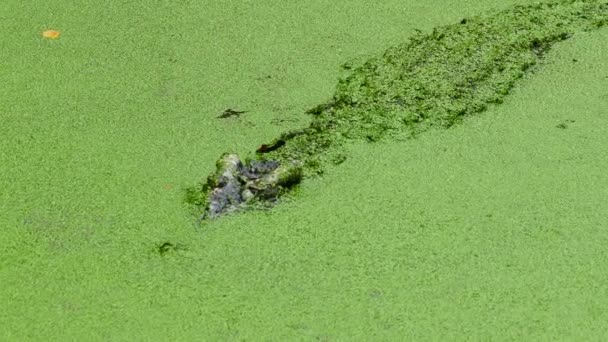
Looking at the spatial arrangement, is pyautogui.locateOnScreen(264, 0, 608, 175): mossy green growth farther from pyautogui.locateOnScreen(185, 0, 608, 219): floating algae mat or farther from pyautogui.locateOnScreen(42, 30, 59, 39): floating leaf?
pyautogui.locateOnScreen(42, 30, 59, 39): floating leaf

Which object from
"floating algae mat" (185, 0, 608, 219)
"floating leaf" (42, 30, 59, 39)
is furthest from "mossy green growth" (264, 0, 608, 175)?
"floating leaf" (42, 30, 59, 39)

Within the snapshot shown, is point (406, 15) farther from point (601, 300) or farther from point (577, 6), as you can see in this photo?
point (601, 300)

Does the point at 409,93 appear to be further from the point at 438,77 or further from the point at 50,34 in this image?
the point at 50,34

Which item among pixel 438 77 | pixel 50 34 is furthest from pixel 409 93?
pixel 50 34

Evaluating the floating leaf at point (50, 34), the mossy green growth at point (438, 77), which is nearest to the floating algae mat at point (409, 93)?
the mossy green growth at point (438, 77)

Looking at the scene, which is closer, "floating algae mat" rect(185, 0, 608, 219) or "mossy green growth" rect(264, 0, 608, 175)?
"floating algae mat" rect(185, 0, 608, 219)

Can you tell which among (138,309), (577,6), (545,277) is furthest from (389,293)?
(577,6)

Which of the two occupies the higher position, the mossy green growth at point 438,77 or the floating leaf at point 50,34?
the mossy green growth at point 438,77

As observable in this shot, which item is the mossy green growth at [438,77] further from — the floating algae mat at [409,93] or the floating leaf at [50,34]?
the floating leaf at [50,34]
